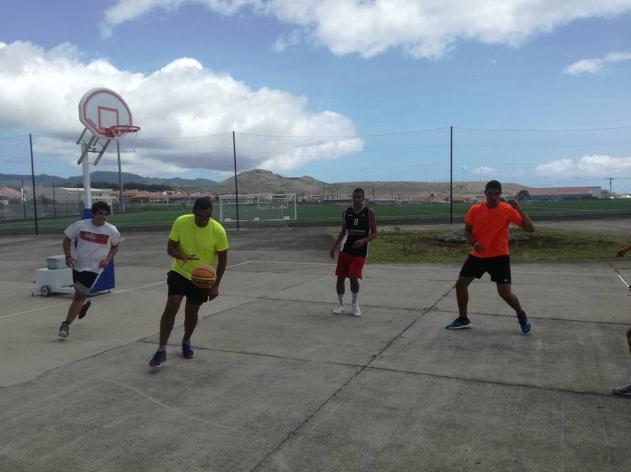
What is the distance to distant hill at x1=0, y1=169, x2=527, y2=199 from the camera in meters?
30.6

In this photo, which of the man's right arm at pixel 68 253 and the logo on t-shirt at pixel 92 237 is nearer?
the man's right arm at pixel 68 253

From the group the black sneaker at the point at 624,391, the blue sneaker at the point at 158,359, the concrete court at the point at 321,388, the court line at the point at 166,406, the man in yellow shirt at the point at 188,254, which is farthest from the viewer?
the man in yellow shirt at the point at 188,254

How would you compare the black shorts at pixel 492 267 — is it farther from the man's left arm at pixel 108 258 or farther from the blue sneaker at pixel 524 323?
the man's left arm at pixel 108 258

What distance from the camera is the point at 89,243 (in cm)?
625

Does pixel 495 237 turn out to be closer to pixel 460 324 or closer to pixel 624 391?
pixel 460 324

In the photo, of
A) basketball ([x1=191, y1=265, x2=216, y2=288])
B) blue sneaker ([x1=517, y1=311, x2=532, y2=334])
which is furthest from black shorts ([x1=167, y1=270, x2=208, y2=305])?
blue sneaker ([x1=517, y1=311, x2=532, y2=334])

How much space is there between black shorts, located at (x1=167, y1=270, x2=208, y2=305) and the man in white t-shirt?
1640 mm

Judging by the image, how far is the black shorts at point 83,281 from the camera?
613 centimetres

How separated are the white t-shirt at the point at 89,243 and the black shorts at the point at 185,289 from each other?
5.55 feet

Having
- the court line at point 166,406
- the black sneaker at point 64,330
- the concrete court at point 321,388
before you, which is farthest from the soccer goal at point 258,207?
the court line at point 166,406

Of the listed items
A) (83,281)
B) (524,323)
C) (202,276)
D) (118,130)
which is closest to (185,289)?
(202,276)

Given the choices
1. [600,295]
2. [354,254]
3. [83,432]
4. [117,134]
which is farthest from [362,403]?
[117,134]

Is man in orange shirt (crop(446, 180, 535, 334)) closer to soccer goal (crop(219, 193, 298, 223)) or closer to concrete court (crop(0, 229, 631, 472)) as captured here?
concrete court (crop(0, 229, 631, 472))

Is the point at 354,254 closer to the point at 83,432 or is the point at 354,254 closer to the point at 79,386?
the point at 79,386
